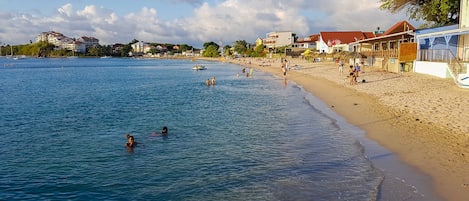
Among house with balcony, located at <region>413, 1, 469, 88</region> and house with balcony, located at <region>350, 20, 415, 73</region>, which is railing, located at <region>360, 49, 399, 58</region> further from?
house with balcony, located at <region>413, 1, 469, 88</region>

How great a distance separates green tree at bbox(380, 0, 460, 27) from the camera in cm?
3312

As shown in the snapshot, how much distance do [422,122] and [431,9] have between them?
26.5m

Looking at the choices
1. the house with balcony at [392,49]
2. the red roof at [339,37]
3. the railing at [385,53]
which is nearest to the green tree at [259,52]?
the red roof at [339,37]

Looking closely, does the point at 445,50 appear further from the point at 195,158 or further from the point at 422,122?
the point at 195,158

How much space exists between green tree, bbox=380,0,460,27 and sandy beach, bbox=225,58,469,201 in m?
11.5

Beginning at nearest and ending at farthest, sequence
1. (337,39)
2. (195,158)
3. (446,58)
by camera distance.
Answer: (195,158) < (446,58) < (337,39)

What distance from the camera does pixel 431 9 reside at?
35.6 metres

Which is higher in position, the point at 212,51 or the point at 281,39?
the point at 281,39

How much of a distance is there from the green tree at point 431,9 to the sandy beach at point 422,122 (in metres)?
11.5

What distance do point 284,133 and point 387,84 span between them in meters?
15.3

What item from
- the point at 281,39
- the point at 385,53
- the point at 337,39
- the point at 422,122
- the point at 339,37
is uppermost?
the point at 281,39

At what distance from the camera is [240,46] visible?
155 meters

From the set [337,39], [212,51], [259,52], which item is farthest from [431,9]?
[212,51]

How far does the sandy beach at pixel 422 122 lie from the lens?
8.83 meters
